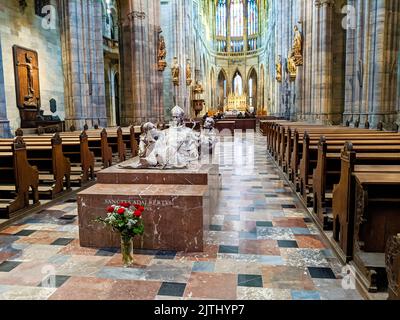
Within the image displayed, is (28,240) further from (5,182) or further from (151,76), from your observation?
(151,76)

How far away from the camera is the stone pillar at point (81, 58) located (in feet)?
45.4

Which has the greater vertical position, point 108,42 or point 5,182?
point 108,42

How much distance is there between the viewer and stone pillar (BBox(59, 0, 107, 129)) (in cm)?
1384

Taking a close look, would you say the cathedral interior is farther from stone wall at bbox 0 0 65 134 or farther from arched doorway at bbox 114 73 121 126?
arched doorway at bbox 114 73 121 126

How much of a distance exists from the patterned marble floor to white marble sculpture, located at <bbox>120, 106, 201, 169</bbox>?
3.77 feet

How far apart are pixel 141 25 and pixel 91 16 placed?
5.17 m

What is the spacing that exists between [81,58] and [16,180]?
9658mm

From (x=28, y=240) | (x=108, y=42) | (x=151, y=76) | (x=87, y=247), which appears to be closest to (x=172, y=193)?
(x=87, y=247)

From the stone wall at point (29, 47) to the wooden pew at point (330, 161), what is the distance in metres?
11.9

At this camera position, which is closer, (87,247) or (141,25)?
(87,247)

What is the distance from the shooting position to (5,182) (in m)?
6.48

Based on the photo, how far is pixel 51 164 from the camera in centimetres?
753

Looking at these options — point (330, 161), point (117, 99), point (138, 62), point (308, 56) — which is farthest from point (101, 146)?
point (117, 99)

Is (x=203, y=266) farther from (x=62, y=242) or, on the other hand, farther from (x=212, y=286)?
(x=62, y=242)
